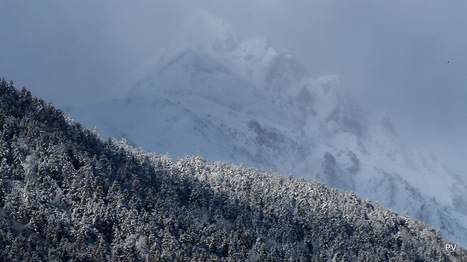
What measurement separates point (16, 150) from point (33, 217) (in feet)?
107

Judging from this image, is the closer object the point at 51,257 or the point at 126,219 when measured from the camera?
the point at 51,257

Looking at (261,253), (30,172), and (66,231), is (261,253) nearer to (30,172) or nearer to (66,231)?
(66,231)

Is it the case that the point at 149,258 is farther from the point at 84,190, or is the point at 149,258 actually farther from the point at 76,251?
the point at 84,190

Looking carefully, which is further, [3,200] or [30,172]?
[30,172]

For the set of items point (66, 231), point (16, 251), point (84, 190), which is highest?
point (84, 190)

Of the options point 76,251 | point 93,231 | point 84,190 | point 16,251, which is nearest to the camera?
point 16,251

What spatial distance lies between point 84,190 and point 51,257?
35.8 meters

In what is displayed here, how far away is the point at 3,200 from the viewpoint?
166 meters

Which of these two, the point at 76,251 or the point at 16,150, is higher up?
the point at 16,150

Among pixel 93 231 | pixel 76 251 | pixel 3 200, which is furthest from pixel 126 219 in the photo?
pixel 3 200

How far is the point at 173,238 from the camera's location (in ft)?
584

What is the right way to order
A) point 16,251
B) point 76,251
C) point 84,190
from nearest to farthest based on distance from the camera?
point 16,251 → point 76,251 → point 84,190

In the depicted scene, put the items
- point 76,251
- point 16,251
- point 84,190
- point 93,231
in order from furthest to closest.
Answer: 1. point 84,190
2. point 93,231
3. point 76,251
4. point 16,251

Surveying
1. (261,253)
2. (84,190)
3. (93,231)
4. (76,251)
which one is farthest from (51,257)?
(261,253)
